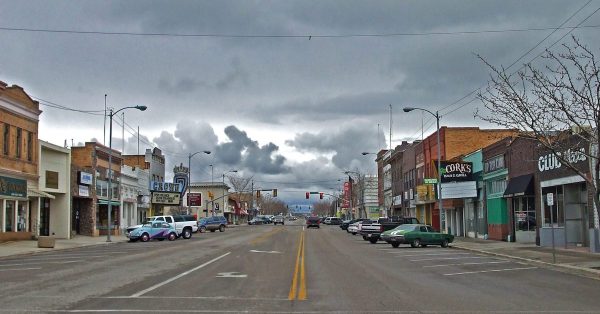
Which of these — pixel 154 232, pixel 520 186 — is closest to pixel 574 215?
pixel 520 186

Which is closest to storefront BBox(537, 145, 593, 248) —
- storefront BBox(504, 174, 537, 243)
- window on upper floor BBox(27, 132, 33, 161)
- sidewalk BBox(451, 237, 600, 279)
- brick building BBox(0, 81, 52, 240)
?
sidewalk BBox(451, 237, 600, 279)

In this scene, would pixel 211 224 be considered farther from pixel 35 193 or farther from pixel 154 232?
pixel 35 193

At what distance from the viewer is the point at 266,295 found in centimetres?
1427

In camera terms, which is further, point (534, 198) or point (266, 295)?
point (534, 198)

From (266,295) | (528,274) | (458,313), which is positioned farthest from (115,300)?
(528,274)

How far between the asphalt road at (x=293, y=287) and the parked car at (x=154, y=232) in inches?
910

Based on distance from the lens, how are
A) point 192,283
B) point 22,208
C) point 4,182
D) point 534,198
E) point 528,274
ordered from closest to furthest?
point 192,283
point 528,274
point 534,198
point 4,182
point 22,208

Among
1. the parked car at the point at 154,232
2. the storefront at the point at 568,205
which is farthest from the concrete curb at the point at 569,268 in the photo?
the parked car at the point at 154,232

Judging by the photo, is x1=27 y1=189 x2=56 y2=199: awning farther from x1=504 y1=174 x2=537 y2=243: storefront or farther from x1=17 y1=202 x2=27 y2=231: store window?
x1=504 y1=174 x2=537 y2=243: storefront

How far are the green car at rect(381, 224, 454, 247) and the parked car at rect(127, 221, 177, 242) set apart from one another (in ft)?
63.6

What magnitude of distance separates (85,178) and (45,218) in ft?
16.5

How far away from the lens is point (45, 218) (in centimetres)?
4872

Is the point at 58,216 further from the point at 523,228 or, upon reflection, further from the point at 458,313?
the point at 458,313

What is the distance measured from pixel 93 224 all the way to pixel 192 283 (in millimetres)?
40805
